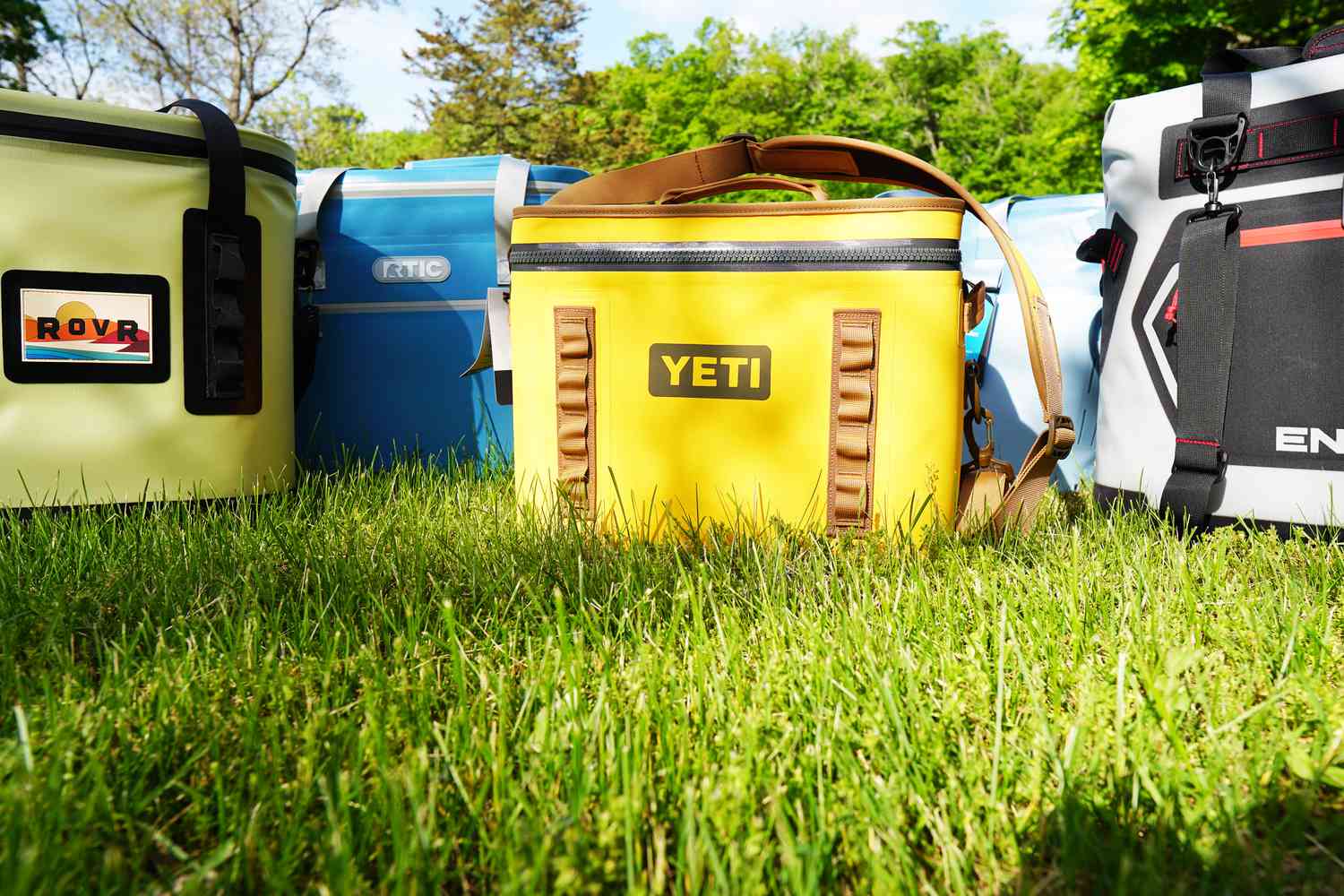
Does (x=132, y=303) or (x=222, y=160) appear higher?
(x=222, y=160)

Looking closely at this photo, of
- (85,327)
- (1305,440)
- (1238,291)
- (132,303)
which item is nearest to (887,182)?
(1238,291)

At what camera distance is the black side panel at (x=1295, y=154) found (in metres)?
1.88

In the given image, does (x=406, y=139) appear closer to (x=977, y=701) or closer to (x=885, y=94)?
(x=885, y=94)

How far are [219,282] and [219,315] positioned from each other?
0.29 ft

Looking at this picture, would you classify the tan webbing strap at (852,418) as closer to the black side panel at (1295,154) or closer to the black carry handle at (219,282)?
the black side panel at (1295,154)

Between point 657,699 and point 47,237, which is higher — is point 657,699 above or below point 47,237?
below

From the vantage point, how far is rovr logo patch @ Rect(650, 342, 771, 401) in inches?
80.3

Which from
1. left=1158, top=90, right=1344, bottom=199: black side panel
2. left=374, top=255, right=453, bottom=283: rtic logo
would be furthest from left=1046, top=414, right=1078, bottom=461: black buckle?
left=374, top=255, right=453, bottom=283: rtic logo

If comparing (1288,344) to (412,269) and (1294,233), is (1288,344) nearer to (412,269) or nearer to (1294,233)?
(1294,233)

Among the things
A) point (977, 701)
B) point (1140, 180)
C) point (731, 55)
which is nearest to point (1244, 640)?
point (977, 701)

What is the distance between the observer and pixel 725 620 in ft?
4.88

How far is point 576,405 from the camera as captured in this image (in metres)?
2.15

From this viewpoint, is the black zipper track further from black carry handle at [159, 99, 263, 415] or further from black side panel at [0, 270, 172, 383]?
black side panel at [0, 270, 172, 383]

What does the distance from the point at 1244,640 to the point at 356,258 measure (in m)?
2.77
